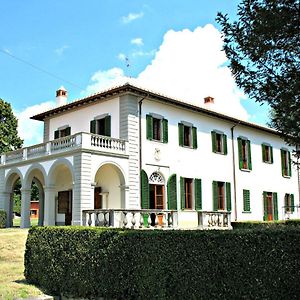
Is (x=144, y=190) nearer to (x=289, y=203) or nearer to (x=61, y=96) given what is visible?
(x=61, y=96)

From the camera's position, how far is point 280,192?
32.3 metres

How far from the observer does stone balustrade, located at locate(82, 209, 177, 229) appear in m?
17.8

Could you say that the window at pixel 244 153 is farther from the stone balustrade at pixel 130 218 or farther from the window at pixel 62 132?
the window at pixel 62 132

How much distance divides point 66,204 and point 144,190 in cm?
504

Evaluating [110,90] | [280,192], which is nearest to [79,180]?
[110,90]

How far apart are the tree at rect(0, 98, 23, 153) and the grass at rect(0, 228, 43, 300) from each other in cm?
2553

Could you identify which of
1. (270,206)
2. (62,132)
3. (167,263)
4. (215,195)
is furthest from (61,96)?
(167,263)

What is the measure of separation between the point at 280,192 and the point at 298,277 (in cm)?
2764

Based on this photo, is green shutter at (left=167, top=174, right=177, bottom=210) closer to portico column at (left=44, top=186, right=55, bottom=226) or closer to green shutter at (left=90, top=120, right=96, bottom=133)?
green shutter at (left=90, top=120, right=96, bottom=133)

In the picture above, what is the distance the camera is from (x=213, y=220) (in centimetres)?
2153

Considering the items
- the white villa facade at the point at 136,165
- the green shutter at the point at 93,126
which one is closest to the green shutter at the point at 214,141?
the white villa facade at the point at 136,165

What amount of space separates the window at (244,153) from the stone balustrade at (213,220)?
23.7ft

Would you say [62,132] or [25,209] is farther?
[62,132]

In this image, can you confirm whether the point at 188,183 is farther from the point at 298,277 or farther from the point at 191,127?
the point at 298,277
